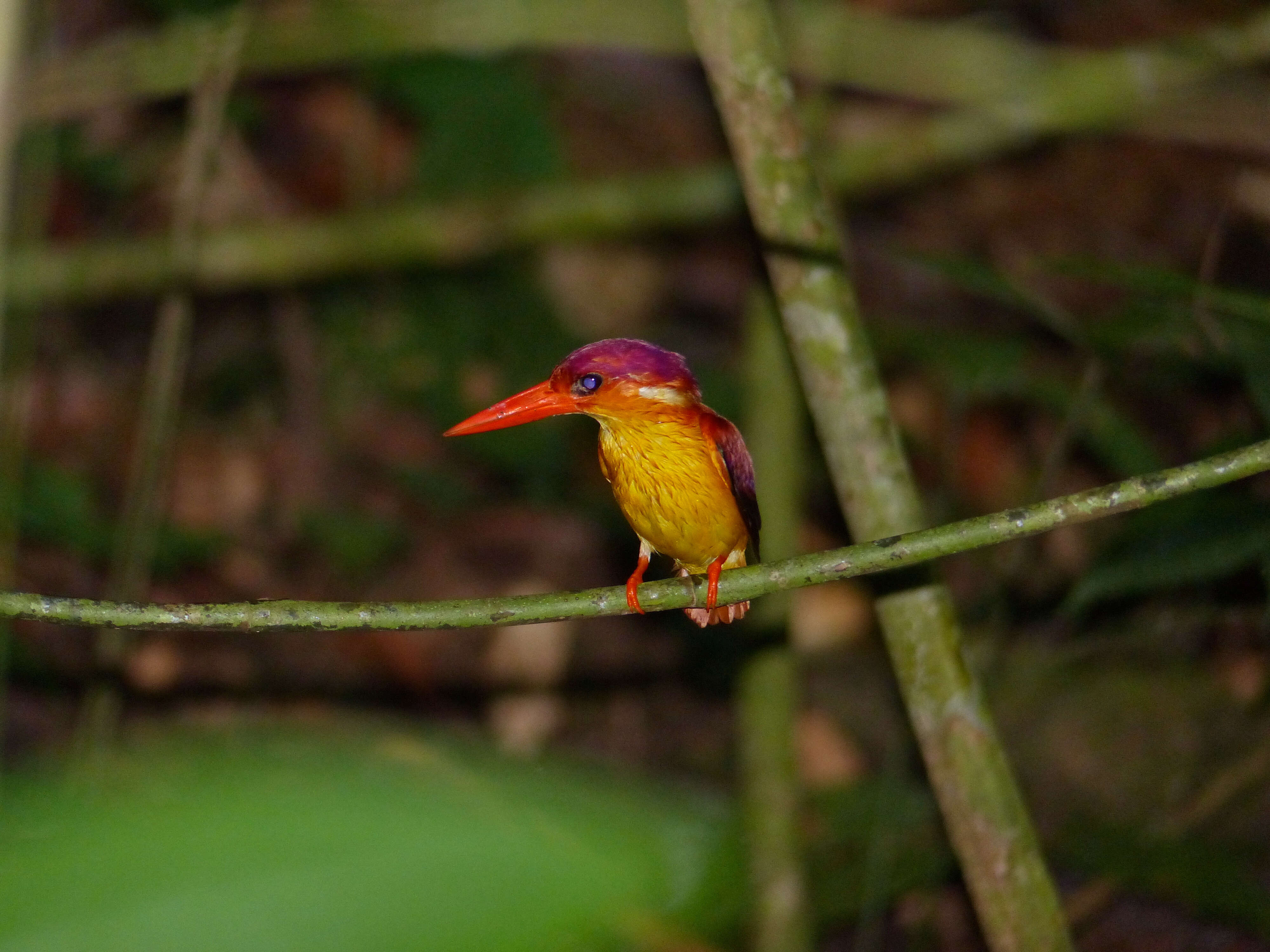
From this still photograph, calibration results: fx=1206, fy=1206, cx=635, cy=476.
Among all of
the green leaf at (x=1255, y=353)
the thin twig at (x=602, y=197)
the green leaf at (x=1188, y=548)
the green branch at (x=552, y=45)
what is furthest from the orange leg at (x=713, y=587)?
the thin twig at (x=602, y=197)

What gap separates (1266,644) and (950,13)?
141 inches

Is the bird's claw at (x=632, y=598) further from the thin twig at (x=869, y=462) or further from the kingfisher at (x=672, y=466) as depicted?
the thin twig at (x=869, y=462)

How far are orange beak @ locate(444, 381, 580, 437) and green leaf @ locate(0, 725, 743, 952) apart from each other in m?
0.65

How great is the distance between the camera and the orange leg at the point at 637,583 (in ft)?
3.67

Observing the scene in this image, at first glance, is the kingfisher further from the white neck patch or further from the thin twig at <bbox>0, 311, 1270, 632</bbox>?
the thin twig at <bbox>0, 311, 1270, 632</bbox>

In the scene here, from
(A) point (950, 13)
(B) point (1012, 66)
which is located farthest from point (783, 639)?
(A) point (950, 13)

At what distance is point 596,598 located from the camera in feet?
3.51

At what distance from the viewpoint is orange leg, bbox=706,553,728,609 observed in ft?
3.87

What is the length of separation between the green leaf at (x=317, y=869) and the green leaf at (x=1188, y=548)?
5.29 feet

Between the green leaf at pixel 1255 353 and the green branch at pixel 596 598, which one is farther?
the green leaf at pixel 1255 353

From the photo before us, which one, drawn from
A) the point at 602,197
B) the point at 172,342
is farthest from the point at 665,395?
the point at 602,197

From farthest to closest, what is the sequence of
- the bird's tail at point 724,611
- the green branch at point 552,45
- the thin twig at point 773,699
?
the green branch at point 552,45 → the thin twig at point 773,699 → the bird's tail at point 724,611

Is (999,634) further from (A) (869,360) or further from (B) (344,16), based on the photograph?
(B) (344,16)

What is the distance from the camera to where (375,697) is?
12.6 ft
